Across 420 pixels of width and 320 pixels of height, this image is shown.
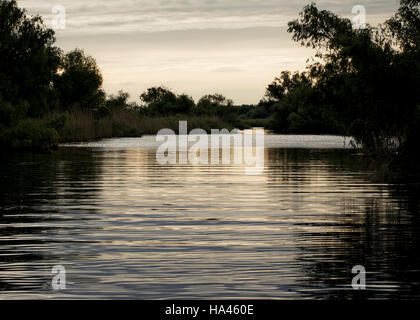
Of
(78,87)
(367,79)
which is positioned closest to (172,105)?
(78,87)

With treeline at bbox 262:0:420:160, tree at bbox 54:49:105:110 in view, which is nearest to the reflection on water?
treeline at bbox 262:0:420:160

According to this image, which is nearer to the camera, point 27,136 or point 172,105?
point 27,136

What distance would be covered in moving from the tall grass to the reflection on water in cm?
3497

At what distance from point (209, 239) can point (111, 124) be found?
64.2 meters

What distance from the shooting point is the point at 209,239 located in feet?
34.5

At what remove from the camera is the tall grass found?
5897cm

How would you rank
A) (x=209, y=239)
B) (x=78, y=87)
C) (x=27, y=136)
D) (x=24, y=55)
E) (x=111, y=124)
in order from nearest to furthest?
A: (x=209, y=239), (x=27, y=136), (x=24, y=55), (x=111, y=124), (x=78, y=87)

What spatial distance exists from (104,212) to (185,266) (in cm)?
553

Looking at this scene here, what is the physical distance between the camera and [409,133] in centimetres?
2200

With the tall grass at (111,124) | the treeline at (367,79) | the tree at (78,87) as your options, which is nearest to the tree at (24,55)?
the tall grass at (111,124)

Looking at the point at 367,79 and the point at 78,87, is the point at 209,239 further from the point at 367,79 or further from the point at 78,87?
the point at 78,87
